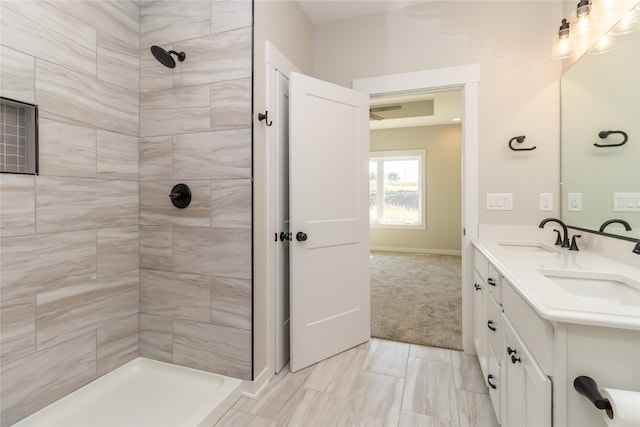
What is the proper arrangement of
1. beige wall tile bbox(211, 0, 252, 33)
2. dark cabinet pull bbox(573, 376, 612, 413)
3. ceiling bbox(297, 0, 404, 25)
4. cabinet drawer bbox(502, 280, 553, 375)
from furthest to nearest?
ceiling bbox(297, 0, 404, 25)
beige wall tile bbox(211, 0, 252, 33)
cabinet drawer bbox(502, 280, 553, 375)
dark cabinet pull bbox(573, 376, 612, 413)

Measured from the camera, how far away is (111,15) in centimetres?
183

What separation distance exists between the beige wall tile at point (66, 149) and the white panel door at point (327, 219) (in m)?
1.19

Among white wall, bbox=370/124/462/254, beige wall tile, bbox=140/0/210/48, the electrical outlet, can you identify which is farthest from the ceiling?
white wall, bbox=370/124/462/254

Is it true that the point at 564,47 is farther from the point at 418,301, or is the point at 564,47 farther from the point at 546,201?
the point at 418,301

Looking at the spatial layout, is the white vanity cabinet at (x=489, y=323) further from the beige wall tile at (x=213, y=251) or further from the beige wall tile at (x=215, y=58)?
the beige wall tile at (x=215, y=58)

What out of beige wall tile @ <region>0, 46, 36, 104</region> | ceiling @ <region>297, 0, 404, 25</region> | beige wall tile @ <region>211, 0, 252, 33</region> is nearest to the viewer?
beige wall tile @ <region>0, 46, 36, 104</region>

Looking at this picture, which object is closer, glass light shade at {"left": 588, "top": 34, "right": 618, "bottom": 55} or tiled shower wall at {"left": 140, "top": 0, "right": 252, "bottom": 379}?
glass light shade at {"left": 588, "top": 34, "right": 618, "bottom": 55}

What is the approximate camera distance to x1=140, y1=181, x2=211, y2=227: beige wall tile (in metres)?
1.86

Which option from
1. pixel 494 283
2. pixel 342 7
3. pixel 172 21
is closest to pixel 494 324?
pixel 494 283

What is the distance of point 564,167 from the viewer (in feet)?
6.70

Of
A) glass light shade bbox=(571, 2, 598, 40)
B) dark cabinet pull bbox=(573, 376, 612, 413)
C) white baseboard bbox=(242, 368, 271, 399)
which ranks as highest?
glass light shade bbox=(571, 2, 598, 40)

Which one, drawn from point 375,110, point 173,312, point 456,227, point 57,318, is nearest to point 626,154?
point 173,312

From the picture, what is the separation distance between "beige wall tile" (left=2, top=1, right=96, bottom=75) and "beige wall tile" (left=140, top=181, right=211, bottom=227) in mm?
755

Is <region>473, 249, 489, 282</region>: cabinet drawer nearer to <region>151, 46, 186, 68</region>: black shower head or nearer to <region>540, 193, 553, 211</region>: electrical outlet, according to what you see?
<region>540, 193, 553, 211</region>: electrical outlet
